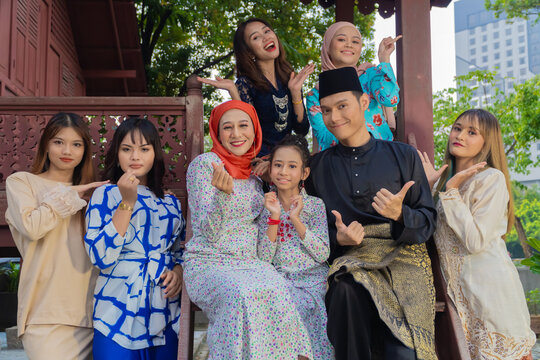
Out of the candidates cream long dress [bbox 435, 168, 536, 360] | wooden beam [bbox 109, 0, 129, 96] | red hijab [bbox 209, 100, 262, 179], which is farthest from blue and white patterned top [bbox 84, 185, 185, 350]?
wooden beam [bbox 109, 0, 129, 96]

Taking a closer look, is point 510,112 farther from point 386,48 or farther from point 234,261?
point 234,261

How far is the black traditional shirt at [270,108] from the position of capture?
4543 mm

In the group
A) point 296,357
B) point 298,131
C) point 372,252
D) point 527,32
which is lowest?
point 296,357

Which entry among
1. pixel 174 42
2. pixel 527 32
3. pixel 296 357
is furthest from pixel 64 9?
pixel 527 32

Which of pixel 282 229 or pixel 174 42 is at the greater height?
pixel 174 42

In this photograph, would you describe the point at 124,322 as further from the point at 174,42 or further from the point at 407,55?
the point at 174,42

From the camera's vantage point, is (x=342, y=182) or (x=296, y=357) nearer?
(x=296, y=357)

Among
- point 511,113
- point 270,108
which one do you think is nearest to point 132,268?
point 270,108

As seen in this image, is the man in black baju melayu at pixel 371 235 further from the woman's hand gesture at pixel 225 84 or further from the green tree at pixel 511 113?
the green tree at pixel 511 113

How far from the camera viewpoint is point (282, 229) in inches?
143

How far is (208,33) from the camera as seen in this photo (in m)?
15.2

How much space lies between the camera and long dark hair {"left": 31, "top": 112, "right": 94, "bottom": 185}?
12.7 feet

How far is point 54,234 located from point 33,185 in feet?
1.17

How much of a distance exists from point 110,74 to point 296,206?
387 inches
